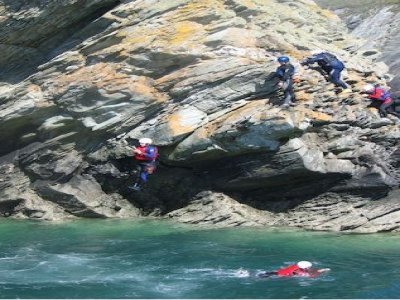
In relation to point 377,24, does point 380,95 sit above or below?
below

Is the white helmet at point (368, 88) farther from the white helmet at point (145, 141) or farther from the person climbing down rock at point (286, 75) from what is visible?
the white helmet at point (145, 141)

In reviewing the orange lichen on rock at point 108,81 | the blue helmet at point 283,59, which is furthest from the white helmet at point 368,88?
the orange lichen on rock at point 108,81

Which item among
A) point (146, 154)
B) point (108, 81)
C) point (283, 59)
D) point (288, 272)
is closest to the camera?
point (288, 272)

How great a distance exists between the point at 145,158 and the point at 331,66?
28.7 ft

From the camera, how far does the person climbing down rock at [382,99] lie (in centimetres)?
2628

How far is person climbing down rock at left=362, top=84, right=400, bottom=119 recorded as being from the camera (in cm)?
2628

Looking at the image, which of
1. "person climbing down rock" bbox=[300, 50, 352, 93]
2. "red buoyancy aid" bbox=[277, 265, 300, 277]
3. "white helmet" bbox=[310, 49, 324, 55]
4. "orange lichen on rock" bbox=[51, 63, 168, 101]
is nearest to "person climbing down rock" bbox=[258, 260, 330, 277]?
"red buoyancy aid" bbox=[277, 265, 300, 277]

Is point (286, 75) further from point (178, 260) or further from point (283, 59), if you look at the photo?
point (178, 260)

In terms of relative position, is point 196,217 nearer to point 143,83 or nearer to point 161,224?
point 161,224

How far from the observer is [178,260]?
68.4 feet

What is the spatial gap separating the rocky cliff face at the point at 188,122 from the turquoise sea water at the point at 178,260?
5.47 feet

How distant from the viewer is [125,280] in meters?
18.6

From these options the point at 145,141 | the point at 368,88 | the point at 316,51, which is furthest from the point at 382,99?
the point at 145,141

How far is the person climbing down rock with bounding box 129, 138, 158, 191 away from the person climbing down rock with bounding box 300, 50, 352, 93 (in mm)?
7606
